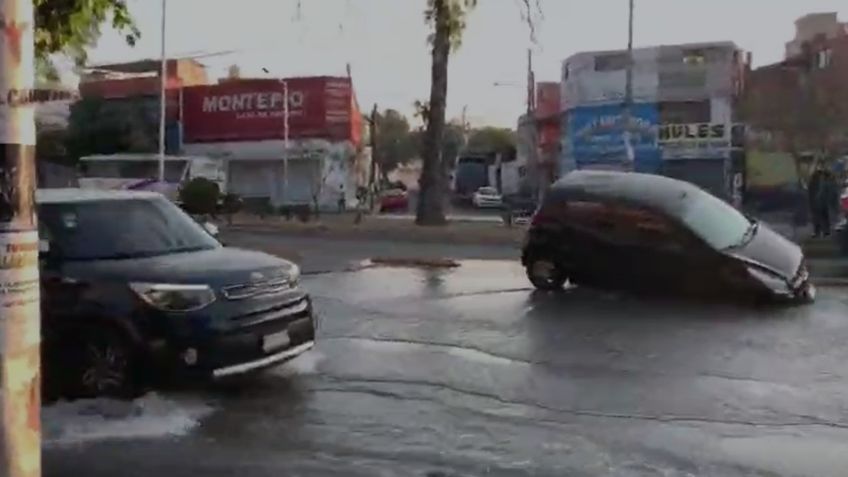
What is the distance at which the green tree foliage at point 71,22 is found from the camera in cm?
1056

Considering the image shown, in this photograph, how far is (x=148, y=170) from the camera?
153ft

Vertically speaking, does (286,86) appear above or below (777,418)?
above

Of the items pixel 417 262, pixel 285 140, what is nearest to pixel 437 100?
pixel 417 262

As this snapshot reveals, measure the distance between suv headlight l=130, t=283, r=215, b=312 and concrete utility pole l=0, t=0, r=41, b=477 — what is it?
4.41 meters

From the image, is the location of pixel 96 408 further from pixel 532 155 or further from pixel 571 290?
pixel 532 155

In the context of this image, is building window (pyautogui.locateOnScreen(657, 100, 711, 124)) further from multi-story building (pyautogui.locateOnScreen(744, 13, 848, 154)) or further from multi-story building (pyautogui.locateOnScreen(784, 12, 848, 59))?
multi-story building (pyautogui.locateOnScreen(784, 12, 848, 59))

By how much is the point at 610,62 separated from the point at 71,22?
43.7 meters

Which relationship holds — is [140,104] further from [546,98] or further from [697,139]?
[546,98]

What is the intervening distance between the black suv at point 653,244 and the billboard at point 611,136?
35.6m

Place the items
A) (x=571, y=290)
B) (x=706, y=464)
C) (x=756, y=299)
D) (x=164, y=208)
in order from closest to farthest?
1. (x=706, y=464)
2. (x=164, y=208)
3. (x=756, y=299)
4. (x=571, y=290)

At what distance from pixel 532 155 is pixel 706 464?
6262 cm

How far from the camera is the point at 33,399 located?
13.9 ft

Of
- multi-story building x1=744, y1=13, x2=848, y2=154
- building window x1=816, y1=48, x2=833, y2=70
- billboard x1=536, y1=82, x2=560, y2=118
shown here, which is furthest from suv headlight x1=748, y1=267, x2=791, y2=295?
billboard x1=536, y1=82, x2=560, y2=118

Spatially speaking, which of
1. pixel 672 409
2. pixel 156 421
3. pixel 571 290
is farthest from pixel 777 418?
pixel 571 290
